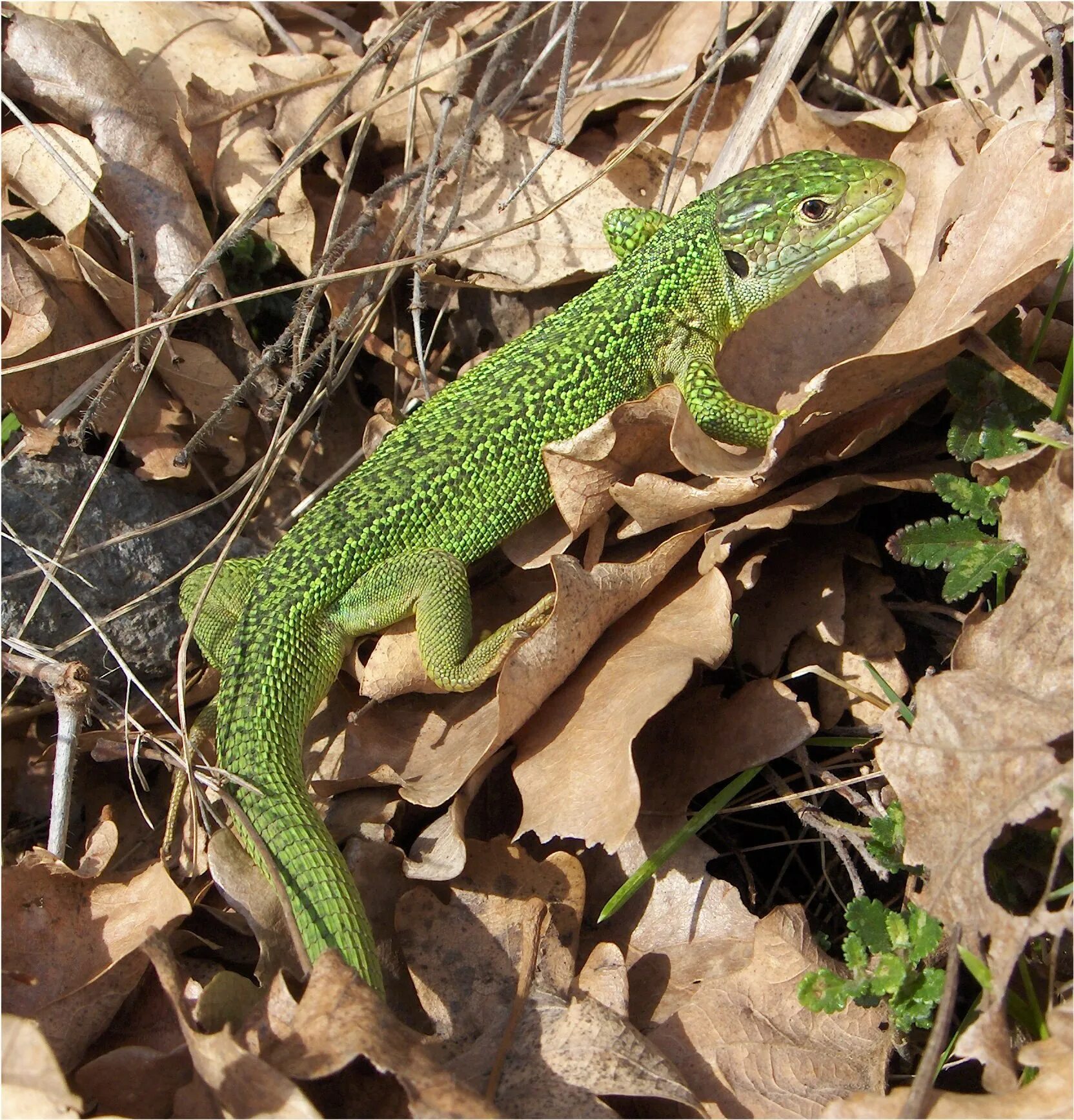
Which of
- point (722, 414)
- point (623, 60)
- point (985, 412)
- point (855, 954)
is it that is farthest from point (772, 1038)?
point (623, 60)

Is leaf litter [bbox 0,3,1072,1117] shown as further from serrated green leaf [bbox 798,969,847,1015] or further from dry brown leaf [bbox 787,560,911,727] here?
serrated green leaf [bbox 798,969,847,1015]

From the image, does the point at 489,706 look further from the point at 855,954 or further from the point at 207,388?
the point at 207,388

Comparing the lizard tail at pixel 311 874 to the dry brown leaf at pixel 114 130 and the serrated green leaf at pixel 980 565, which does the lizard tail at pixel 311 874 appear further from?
the dry brown leaf at pixel 114 130

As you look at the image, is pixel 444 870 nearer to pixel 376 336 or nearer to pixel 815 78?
pixel 376 336

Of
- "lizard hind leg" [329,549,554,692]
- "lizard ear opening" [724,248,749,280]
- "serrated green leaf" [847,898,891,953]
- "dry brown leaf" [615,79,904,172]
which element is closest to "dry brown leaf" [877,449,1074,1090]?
"serrated green leaf" [847,898,891,953]

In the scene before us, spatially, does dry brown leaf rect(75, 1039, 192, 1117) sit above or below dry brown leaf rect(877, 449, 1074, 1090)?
above

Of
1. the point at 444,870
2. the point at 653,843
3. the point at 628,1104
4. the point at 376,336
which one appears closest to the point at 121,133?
the point at 376,336
